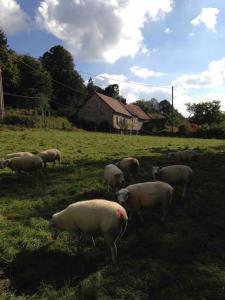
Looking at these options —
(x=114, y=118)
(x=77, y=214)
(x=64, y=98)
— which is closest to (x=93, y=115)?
(x=114, y=118)

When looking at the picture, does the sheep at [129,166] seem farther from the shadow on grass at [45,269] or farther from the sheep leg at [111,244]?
the sheep leg at [111,244]

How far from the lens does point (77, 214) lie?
28.2 ft

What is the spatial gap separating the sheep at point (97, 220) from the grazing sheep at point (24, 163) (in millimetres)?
7512

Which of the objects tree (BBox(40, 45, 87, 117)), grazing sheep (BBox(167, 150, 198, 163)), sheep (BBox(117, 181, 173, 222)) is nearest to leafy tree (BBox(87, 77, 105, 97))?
tree (BBox(40, 45, 87, 117))

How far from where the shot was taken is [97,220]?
8180mm

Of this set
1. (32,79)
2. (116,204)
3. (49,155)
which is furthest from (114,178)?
(32,79)

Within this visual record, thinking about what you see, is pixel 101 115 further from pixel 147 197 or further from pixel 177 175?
pixel 147 197

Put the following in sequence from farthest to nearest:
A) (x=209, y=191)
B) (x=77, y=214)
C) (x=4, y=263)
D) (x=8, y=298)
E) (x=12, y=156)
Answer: (x=12, y=156) < (x=209, y=191) < (x=77, y=214) < (x=4, y=263) < (x=8, y=298)

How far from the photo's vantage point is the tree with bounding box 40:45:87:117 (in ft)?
284

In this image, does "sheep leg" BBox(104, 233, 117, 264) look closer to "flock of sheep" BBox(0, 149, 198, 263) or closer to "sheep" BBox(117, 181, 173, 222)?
"flock of sheep" BBox(0, 149, 198, 263)

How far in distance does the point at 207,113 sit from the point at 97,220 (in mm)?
93676

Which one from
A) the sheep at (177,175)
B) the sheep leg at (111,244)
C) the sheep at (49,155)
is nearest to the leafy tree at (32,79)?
the sheep at (49,155)

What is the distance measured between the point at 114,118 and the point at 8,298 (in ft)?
211

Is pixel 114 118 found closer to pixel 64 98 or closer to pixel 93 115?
pixel 93 115
